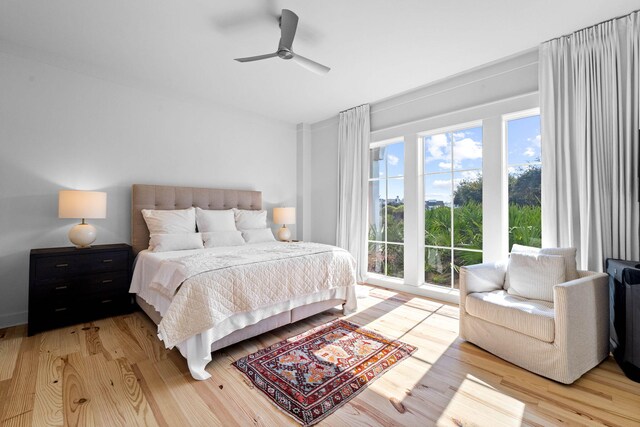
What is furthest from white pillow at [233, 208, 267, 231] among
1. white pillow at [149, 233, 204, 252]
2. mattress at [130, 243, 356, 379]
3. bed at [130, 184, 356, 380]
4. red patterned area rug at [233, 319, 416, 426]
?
red patterned area rug at [233, 319, 416, 426]

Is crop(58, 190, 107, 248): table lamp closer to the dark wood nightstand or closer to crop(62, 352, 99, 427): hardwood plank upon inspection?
the dark wood nightstand

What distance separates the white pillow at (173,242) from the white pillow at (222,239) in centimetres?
15

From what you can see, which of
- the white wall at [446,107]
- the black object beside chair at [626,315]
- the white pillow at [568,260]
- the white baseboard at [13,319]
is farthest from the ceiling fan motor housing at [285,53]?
the white baseboard at [13,319]

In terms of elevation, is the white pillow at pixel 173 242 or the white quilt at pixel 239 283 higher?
the white pillow at pixel 173 242

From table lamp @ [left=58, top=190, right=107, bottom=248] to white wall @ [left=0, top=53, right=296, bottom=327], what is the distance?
35cm

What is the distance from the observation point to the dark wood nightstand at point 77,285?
2693mm

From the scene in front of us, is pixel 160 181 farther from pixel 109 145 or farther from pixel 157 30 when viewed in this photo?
pixel 157 30

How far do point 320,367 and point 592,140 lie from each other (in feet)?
9.83

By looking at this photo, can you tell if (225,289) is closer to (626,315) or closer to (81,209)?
(81,209)

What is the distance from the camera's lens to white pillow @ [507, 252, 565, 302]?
226 cm

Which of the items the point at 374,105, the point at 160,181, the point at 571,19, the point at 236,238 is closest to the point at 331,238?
the point at 236,238

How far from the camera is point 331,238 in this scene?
5.05 metres

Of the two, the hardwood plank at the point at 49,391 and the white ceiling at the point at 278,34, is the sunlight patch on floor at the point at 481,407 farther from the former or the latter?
the white ceiling at the point at 278,34

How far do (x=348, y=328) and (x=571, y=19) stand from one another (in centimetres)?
334
